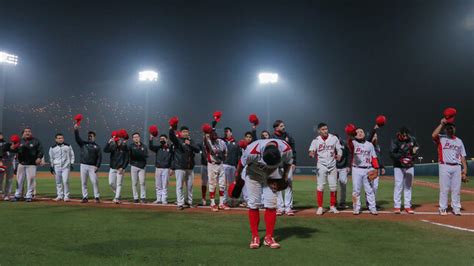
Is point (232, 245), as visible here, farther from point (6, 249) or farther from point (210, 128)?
point (210, 128)

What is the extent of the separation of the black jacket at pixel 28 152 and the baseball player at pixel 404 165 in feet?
34.7

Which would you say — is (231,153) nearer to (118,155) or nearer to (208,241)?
(118,155)

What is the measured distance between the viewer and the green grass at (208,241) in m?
4.77

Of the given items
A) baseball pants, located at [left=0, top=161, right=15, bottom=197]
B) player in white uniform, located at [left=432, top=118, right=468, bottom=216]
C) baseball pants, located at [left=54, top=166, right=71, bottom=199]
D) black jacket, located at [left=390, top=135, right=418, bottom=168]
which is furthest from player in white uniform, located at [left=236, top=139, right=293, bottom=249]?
baseball pants, located at [left=0, top=161, right=15, bottom=197]

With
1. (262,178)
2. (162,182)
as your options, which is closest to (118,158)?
(162,182)

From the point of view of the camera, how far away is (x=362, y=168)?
9.07 meters

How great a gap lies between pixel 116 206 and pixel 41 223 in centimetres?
300

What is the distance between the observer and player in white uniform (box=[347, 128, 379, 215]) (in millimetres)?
8945

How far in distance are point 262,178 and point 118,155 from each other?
7046 millimetres

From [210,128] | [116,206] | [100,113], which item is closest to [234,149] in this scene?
[210,128]

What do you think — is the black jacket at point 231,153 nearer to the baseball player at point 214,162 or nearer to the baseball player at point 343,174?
the baseball player at point 214,162

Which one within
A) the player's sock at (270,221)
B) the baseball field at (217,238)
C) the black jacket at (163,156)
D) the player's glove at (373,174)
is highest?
the black jacket at (163,156)

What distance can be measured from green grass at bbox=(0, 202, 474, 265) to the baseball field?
0.01 meters

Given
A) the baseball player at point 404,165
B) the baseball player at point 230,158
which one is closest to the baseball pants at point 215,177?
the baseball player at point 230,158
